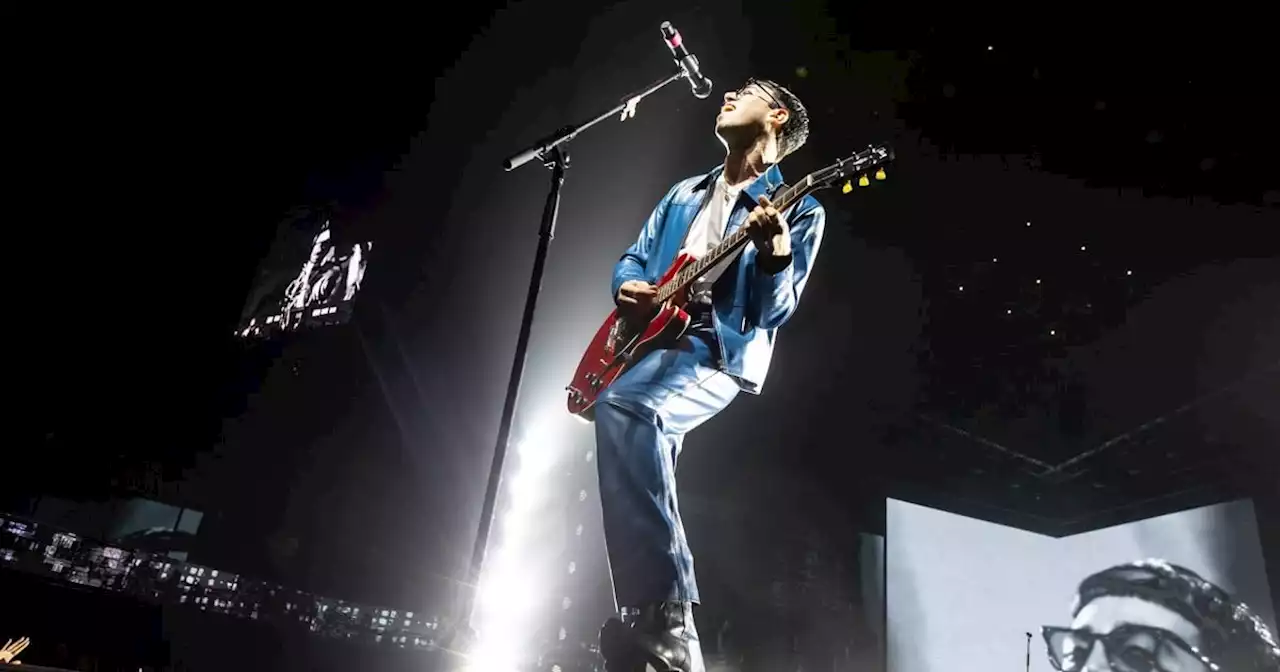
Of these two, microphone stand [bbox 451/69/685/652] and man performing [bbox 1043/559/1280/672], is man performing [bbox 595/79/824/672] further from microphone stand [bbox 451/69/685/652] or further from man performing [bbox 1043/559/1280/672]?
man performing [bbox 1043/559/1280/672]

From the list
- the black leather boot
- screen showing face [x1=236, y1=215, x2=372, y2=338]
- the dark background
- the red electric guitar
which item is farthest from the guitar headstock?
screen showing face [x1=236, y1=215, x2=372, y2=338]

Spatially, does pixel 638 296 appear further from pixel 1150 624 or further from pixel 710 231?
pixel 1150 624

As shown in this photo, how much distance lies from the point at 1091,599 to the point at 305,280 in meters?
5.42

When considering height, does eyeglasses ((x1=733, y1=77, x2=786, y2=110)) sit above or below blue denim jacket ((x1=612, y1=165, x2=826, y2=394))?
above

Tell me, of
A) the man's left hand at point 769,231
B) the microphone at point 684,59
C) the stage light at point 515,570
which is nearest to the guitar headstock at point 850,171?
the man's left hand at point 769,231

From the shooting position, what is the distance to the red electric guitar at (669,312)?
2.37 meters

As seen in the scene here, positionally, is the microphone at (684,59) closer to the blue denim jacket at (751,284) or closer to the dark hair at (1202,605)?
the blue denim jacket at (751,284)

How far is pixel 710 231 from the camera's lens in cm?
262

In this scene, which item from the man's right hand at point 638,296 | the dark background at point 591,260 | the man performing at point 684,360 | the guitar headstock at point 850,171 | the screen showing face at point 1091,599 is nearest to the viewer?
the man performing at point 684,360

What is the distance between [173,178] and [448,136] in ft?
6.75

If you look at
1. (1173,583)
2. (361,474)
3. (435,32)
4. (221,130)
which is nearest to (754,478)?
(1173,583)

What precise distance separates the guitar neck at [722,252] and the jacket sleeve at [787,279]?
0.25 feet

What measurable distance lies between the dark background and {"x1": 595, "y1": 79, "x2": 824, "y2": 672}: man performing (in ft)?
A: 2.94

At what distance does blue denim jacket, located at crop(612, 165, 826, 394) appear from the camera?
90.6 inches
